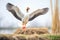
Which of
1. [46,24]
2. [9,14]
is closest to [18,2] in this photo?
[9,14]

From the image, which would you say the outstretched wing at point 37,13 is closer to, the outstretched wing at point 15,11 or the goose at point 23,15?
the goose at point 23,15

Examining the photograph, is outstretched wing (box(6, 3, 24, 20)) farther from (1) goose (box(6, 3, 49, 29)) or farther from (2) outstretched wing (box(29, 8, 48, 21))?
(2) outstretched wing (box(29, 8, 48, 21))

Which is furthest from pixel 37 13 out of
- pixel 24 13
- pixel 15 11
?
pixel 15 11

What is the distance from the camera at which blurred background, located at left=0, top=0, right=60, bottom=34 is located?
173cm

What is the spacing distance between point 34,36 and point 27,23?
17 cm

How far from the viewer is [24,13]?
175 centimetres

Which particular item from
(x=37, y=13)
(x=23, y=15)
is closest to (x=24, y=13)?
(x=23, y=15)

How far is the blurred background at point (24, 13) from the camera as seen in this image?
173 cm

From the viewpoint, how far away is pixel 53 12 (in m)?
1.72

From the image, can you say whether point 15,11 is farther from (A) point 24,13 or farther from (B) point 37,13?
(B) point 37,13

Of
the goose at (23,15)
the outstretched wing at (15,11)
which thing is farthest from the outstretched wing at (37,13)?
the outstretched wing at (15,11)

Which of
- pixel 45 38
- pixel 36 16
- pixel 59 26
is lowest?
pixel 45 38

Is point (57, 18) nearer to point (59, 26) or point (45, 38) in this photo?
point (59, 26)

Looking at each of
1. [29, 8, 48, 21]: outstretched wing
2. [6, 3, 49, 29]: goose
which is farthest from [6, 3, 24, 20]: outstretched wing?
[29, 8, 48, 21]: outstretched wing
